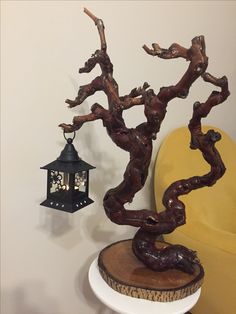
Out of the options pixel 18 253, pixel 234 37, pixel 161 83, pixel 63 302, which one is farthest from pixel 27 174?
pixel 234 37

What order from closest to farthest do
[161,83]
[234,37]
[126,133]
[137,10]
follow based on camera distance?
[126,133] < [137,10] < [161,83] < [234,37]

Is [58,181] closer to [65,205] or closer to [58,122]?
[65,205]

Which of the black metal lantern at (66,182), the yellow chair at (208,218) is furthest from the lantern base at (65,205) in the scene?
the yellow chair at (208,218)

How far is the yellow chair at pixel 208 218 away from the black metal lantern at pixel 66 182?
0.39 metres

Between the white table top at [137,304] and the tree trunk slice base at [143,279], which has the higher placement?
the tree trunk slice base at [143,279]

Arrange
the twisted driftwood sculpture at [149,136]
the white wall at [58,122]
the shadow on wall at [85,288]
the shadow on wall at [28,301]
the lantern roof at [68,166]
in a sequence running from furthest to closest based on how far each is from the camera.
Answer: the shadow on wall at [85,288], the shadow on wall at [28,301], the white wall at [58,122], the lantern roof at [68,166], the twisted driftwood sculpture at [149,136]

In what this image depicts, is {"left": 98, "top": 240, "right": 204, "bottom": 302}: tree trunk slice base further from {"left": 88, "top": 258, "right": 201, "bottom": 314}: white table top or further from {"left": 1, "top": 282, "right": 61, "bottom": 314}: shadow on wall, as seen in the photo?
{"left": 1, "top": 282, "right": 61, "bottom": 314}: shadow on wall

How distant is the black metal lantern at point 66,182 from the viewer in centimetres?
96

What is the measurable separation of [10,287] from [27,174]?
40 cm

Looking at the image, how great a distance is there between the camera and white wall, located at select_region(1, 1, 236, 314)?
109 cm

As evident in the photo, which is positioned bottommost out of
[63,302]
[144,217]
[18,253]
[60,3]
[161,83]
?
[63,302]

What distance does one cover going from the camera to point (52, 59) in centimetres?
113

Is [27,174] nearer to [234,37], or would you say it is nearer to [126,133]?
[126,133]

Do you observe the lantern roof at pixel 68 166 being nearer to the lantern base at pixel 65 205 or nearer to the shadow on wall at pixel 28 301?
the lantern base at pixel 65 205
